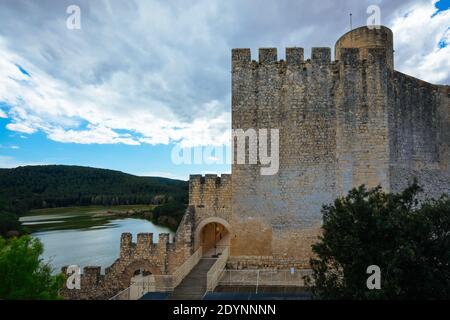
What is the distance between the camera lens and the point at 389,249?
7258mm

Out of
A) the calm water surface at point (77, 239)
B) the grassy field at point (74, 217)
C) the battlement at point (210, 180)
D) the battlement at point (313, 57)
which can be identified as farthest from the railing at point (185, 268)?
the grassy field at point (74, 217)

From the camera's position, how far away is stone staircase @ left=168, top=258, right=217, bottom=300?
39.3ft

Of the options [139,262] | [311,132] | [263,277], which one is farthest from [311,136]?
[139,262]

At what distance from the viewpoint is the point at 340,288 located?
7.57 meters

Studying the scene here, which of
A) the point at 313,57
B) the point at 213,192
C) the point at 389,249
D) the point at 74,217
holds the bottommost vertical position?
the point at 74,217

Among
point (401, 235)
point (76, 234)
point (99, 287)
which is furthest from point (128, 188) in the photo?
point (401, 235)

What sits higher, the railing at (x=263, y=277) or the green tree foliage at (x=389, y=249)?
the green tree foliage at (x=389, y=249)

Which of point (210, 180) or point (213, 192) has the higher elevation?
point (210, 180)

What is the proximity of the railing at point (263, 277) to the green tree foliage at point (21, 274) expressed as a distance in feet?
19.6

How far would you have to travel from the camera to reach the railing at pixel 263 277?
41.8 feet

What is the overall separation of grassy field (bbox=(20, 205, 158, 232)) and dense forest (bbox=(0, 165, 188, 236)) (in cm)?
127

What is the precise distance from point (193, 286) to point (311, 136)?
24.0ft

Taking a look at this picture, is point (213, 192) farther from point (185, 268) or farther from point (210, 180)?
point (185, 268)

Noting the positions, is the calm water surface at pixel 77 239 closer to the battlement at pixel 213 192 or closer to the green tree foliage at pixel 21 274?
the battlement at pixel 213 192
